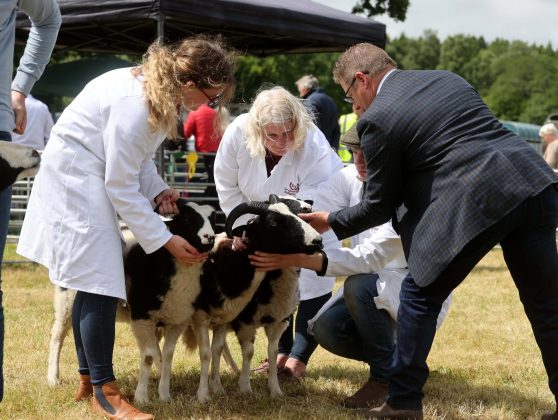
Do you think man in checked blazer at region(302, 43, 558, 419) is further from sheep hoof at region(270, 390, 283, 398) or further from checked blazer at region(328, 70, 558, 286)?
sheep hoof at region(270, 390, 283, 398)

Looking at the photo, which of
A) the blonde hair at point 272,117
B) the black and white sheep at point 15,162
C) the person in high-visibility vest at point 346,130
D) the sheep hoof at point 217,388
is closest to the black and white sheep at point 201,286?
the sheep hoof at point 217,388

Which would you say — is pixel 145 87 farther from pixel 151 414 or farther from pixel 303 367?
pixel 303 367

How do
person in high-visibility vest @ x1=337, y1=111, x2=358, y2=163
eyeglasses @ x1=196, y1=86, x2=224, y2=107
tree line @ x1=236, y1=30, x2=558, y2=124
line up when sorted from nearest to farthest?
eyeglasses @ x1=196, y1=86, x2=224, y2=107
person in high-visibility vest @ x1=337, y1=111, x2=358, y2=163
tree line @ x1=236, y1=30, x2=558, y2=124

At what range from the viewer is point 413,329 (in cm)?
371

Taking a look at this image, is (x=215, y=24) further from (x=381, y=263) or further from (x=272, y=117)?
(x=381, y=263)

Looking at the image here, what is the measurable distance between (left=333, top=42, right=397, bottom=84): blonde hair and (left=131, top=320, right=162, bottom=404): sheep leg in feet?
5.72

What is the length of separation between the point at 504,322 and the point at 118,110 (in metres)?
4.56

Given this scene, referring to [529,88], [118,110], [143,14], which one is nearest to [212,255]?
[118,110]

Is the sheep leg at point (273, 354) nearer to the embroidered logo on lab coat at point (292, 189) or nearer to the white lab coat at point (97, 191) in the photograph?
the embroidered logo on lab coat at point (292, 189)

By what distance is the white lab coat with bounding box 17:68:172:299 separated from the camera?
3.78 m

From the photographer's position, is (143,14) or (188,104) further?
(143,14)

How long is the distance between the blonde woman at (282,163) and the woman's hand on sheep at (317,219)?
74cm

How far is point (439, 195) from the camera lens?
3.56 m

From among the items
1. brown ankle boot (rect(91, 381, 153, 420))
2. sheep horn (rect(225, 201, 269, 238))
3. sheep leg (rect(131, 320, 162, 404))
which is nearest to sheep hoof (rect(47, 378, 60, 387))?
sheep leg (rect(131, 320, 162, 404))
